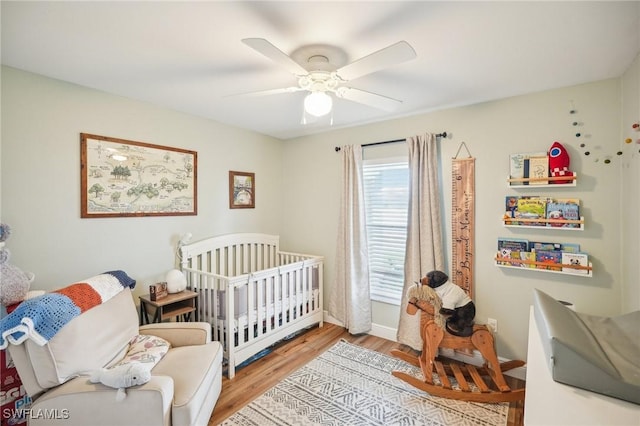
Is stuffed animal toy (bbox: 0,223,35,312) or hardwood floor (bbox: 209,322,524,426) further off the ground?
stuffed animal toy (bbox: 0,223,35,312)

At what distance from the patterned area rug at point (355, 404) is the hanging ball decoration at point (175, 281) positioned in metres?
1.16

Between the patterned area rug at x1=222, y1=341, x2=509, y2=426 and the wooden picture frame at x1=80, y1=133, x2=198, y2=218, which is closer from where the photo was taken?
the patterned area rug at x1=222, y1=341, x2=509, y2=426

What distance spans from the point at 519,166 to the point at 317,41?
6.26 feet

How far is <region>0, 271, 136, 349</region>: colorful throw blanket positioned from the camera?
4.42 ft

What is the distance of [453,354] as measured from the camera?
2.71 metres

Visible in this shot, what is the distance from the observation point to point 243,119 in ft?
10.1

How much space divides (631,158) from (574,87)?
69 cm

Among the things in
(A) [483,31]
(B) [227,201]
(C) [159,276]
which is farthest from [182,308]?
(A) [483,31]

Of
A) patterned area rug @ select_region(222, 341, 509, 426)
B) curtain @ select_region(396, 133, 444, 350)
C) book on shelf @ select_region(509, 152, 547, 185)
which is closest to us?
patterned area rug @ select_region(222, 341, 509, 426)

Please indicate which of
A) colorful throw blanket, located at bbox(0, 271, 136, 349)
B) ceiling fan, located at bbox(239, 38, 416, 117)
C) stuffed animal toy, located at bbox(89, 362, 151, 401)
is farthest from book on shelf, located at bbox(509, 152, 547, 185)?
colorful throw blanket, located at bbox(0, 271, 136, 349)

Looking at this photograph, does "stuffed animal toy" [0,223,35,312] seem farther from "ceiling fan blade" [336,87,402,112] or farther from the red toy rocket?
the red toy rocket

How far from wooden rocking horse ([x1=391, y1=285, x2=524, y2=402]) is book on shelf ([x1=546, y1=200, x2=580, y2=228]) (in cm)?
98

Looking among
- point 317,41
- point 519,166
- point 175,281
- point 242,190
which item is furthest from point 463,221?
point 175,281

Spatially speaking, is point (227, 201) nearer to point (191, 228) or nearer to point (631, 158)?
point (191, 228)
